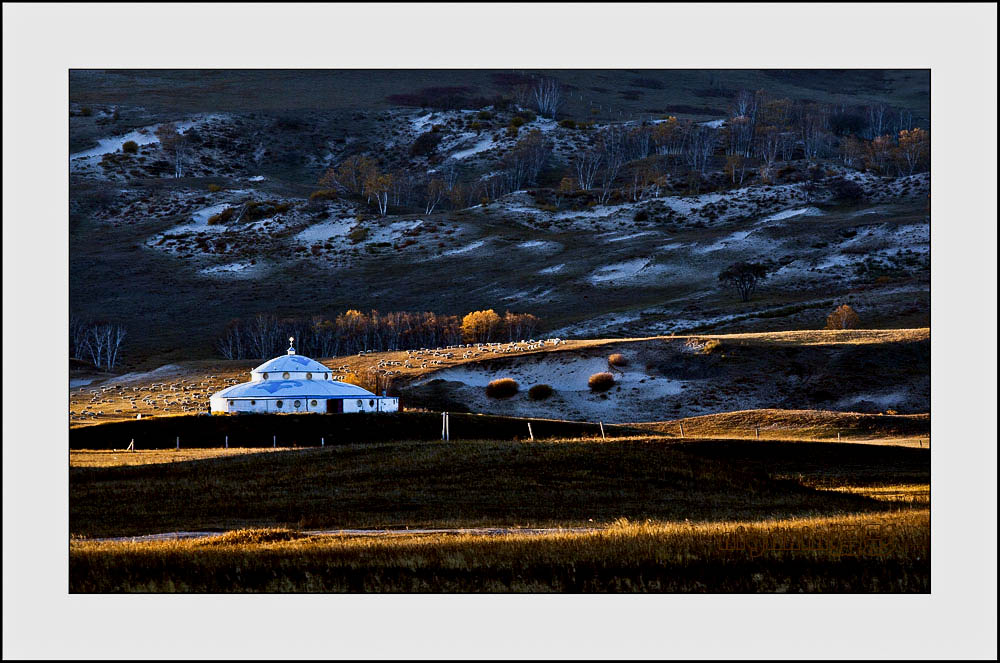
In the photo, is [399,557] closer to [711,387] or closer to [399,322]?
[711,387]

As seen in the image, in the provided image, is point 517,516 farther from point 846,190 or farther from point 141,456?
point 846,190

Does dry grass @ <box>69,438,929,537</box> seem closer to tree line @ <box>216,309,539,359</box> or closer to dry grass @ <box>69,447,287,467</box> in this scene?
dry grass @ <box>69,447,287,467</box>

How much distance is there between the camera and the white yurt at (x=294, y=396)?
72688 millimetres

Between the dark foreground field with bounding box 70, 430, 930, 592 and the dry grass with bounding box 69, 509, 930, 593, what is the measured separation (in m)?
0.04

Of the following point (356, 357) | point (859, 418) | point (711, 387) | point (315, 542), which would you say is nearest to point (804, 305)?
point (711, 387)

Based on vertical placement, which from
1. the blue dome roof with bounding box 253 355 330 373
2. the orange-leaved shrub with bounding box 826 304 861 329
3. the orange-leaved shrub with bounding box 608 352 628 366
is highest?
the orange-leaved shrub with bounding box 826 304 861 329

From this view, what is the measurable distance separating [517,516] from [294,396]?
45.0 meters

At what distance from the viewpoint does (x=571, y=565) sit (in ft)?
61.6

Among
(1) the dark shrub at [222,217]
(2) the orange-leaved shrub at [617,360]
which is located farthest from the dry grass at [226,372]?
(1) the dark shrub at [222,217]

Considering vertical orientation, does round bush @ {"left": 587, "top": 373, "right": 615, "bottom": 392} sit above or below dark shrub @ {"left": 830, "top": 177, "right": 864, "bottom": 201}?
below

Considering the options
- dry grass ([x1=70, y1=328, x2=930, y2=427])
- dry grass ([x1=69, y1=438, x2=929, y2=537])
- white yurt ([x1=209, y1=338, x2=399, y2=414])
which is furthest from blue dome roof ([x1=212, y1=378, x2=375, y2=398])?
dry grass ([x1=69, y1=438, x2=929, y2=537])

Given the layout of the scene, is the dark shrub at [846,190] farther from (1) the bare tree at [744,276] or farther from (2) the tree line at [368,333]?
(2) the tree line at [368,333]

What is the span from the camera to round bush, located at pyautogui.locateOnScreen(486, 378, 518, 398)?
277 feet

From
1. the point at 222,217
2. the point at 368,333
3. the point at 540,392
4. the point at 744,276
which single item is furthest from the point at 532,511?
the point at 222,217
